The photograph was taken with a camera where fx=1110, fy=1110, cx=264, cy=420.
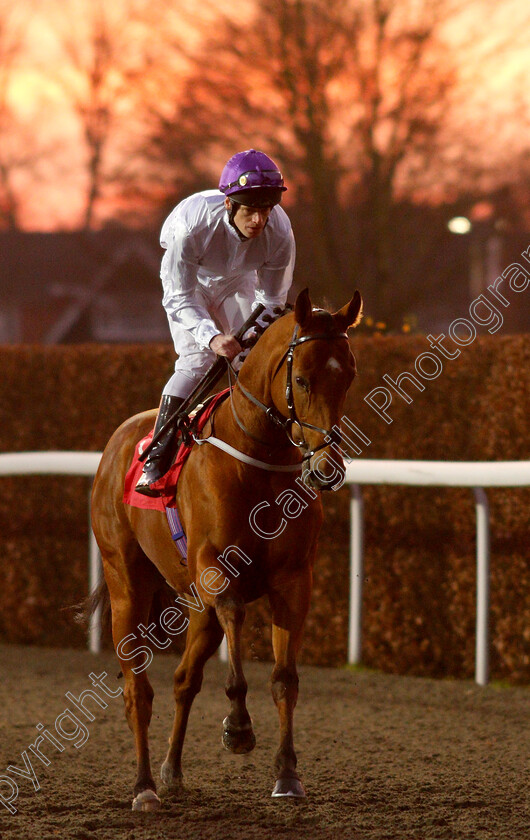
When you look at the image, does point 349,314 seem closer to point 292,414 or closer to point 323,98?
point 292,414

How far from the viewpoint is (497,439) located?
6.62m

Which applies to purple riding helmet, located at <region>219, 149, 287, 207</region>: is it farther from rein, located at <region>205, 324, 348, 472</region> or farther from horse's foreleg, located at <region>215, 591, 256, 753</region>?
horse's foreleg, located at <region>215, 591, 256, 753</region>

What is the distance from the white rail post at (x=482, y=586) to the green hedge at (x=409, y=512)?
0.21 m

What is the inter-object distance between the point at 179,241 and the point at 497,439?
2.97 meters

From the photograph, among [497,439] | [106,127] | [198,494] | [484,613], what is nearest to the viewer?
[198,494]

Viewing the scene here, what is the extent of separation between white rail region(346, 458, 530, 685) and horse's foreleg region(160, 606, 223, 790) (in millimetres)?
2279

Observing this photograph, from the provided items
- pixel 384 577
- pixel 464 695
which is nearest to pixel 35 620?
pixel 384 577

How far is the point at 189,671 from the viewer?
4.37m

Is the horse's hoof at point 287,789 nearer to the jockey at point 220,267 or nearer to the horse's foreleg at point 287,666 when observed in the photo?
the horse's foreleg at point 287,666

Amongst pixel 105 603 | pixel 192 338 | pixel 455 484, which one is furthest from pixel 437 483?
pixel 192 338

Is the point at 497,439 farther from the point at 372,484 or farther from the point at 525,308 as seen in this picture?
the point at 525,308

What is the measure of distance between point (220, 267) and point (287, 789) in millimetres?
2029

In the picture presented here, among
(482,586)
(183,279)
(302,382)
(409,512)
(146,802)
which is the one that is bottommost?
(146,802)

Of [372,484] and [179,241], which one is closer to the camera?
[179,241]
